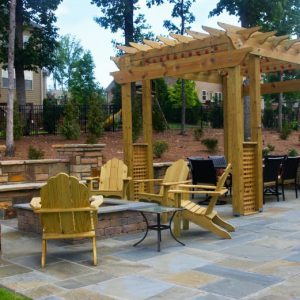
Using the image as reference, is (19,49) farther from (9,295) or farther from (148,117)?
(9,295)

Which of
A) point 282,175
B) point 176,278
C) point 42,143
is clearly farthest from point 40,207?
point 42,143

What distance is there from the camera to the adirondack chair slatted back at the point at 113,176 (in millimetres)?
7863

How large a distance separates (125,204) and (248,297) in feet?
10.4

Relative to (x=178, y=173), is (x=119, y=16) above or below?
above

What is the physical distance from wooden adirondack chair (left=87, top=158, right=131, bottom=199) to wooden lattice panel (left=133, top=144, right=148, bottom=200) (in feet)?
3.54

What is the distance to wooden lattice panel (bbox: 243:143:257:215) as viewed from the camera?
299 inches

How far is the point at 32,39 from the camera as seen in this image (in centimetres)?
1609

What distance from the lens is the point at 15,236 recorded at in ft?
20.0

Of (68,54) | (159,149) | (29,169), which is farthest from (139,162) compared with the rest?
(68,54)

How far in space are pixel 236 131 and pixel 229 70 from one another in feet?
3.14

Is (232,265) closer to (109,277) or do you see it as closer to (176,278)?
(176,278)

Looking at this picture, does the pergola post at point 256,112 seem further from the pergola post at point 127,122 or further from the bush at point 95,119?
the bush at point 95,119

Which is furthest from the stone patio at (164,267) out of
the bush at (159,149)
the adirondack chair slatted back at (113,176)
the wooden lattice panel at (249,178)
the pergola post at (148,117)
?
the bush at (159,149)

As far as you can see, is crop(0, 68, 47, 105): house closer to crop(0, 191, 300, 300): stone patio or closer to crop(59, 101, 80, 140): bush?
crop(59, 101, 80, 140): bush
